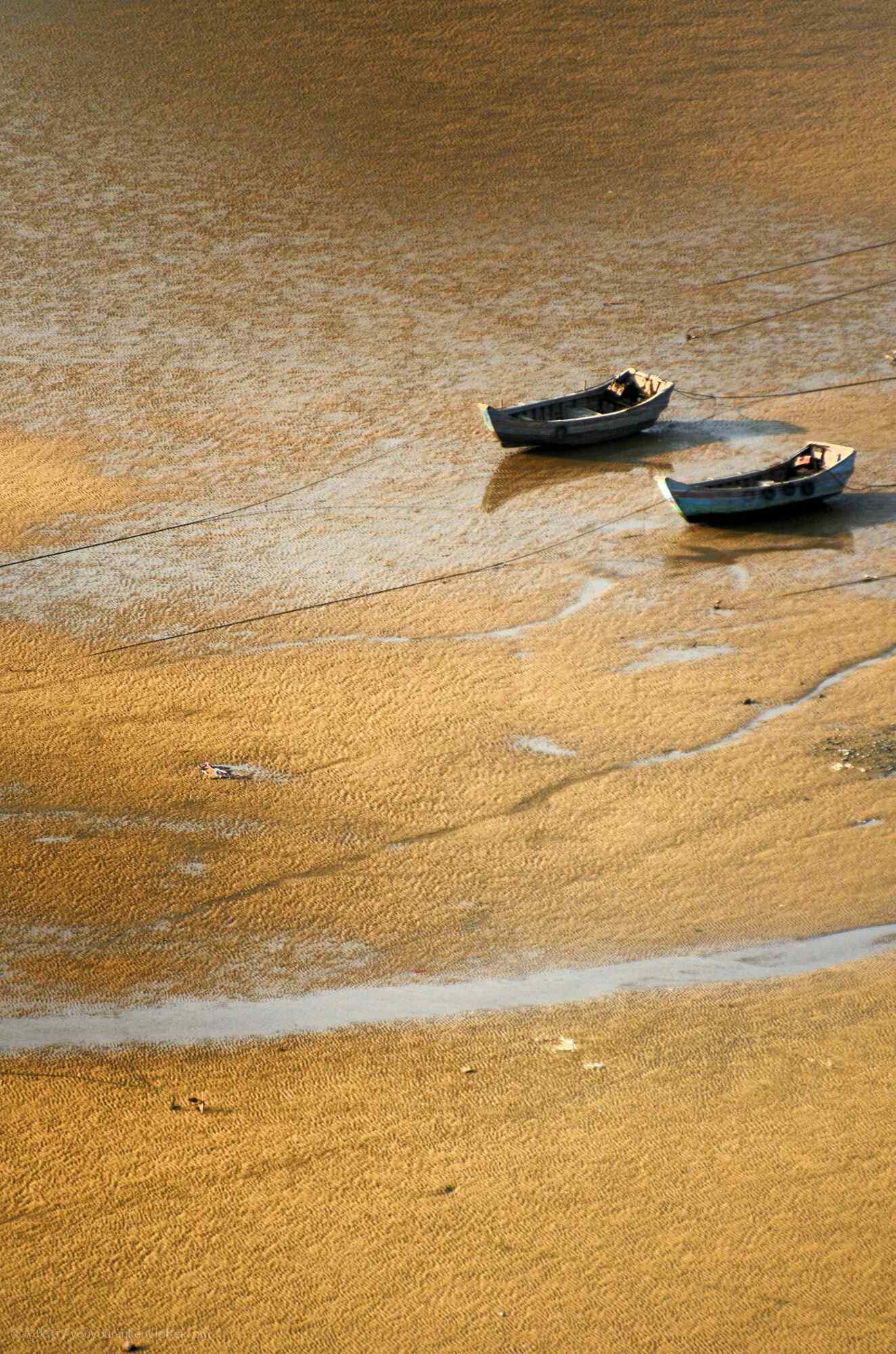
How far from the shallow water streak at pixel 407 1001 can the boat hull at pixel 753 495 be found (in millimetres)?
A: 5839

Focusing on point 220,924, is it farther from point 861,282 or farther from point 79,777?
point 861,282

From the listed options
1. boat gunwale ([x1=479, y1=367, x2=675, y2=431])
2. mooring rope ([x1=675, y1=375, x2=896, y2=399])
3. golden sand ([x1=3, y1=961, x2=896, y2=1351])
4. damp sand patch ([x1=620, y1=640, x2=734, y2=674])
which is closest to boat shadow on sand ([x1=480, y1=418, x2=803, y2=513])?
boat gunwale ([x1=479, y1=367, x2=675, y2=431])

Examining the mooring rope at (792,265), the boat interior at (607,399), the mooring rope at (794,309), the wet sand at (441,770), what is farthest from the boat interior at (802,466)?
the mooring rope at (792,265)

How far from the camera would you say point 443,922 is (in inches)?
301

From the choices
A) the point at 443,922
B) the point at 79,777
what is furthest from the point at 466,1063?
the point at 79,777

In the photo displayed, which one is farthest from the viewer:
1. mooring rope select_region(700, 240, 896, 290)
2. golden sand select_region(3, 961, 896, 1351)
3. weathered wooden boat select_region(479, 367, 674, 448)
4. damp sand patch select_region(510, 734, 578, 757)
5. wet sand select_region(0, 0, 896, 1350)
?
mooring rope select_region(700, 240, 896, 290)

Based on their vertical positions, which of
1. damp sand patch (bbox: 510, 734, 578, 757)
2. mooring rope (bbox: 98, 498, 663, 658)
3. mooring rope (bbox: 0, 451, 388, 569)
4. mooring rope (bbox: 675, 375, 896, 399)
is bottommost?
damp sand patch (bbox: 510, 734, 578, 757)

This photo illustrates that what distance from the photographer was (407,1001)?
23.2 ft

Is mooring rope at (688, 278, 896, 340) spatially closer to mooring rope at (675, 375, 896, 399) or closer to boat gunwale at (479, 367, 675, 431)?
mooring rope at (675, 375, 896, 399)

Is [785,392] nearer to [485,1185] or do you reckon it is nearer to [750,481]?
[750,481]

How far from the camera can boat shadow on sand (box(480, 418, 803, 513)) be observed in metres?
14.3

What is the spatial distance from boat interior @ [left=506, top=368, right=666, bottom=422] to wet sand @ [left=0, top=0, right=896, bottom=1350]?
584mm

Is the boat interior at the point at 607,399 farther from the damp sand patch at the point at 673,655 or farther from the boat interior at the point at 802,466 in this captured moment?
the damp sand patch at the point at 673,655

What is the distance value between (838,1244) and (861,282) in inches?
687
